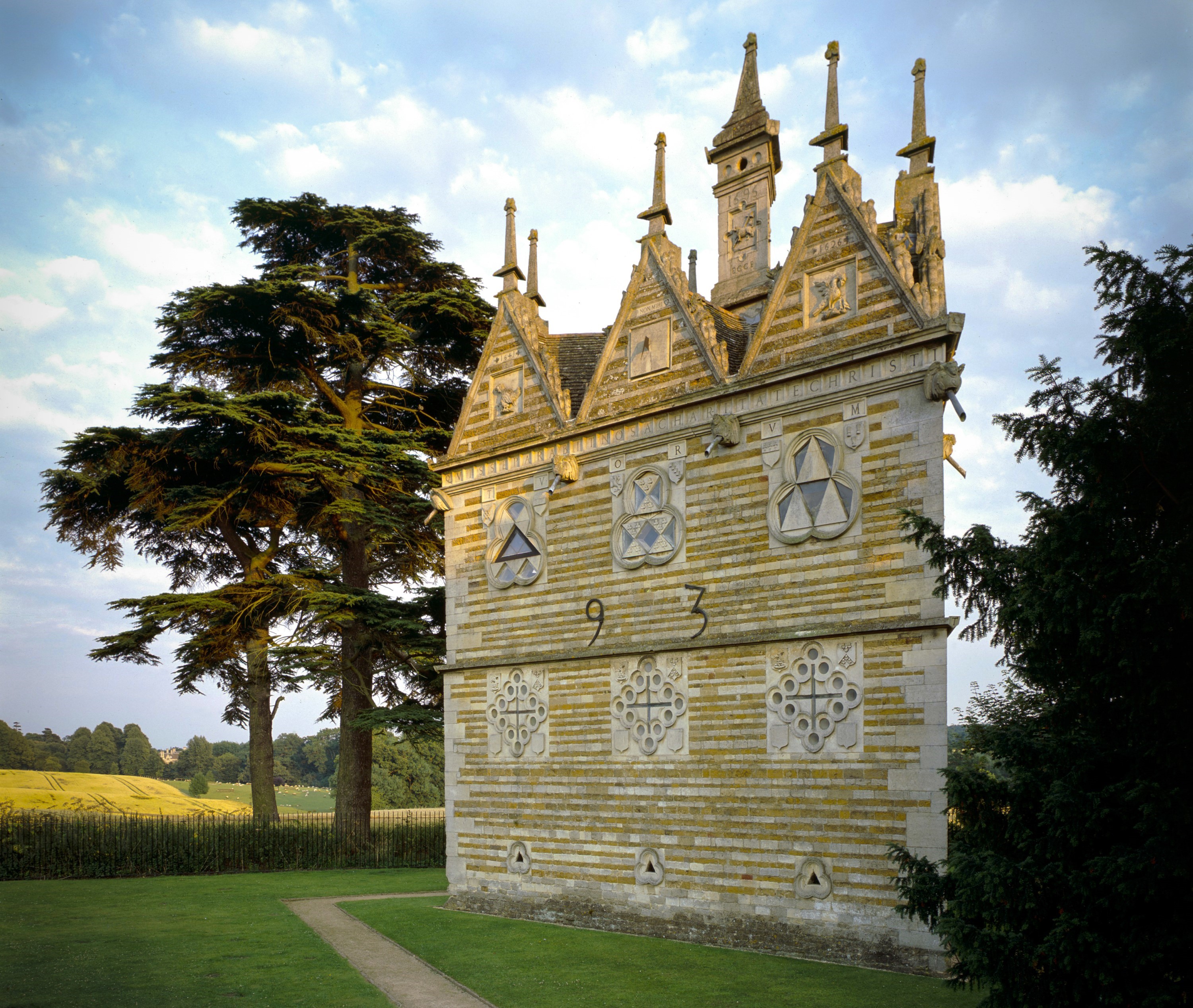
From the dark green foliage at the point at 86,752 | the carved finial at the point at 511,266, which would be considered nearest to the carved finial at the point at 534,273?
the carved finial at the point at 511,266

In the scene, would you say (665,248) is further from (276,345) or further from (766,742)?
(276,345)

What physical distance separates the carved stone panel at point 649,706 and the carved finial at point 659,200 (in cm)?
701

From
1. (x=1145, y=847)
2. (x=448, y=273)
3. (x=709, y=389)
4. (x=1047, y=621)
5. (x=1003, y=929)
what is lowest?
(x=1003, y=929)

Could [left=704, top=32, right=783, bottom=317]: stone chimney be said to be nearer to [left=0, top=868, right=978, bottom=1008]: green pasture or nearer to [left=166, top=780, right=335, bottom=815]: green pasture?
[left=0, top=868, right=978, bottom=1008]: green pasture

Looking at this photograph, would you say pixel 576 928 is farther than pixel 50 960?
Yes

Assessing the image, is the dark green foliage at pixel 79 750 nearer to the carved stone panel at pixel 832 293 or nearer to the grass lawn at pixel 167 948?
the grass lawn at pixel 167 948

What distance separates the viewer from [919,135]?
1222 cm

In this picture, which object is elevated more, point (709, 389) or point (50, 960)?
point (709, 389)

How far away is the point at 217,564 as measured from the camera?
26453 mm

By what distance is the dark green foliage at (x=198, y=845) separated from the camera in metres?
19.9

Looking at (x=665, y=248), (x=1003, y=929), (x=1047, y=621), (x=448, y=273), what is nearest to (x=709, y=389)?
(x=665, y=248)

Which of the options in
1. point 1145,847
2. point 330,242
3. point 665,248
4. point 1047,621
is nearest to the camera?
point 1145,847

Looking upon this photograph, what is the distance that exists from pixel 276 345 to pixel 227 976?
57.2 ft

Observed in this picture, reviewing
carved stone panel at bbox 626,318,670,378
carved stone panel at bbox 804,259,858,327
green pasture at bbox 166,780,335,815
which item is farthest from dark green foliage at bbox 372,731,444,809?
carved stone panel at bbox 804,259,858,327
